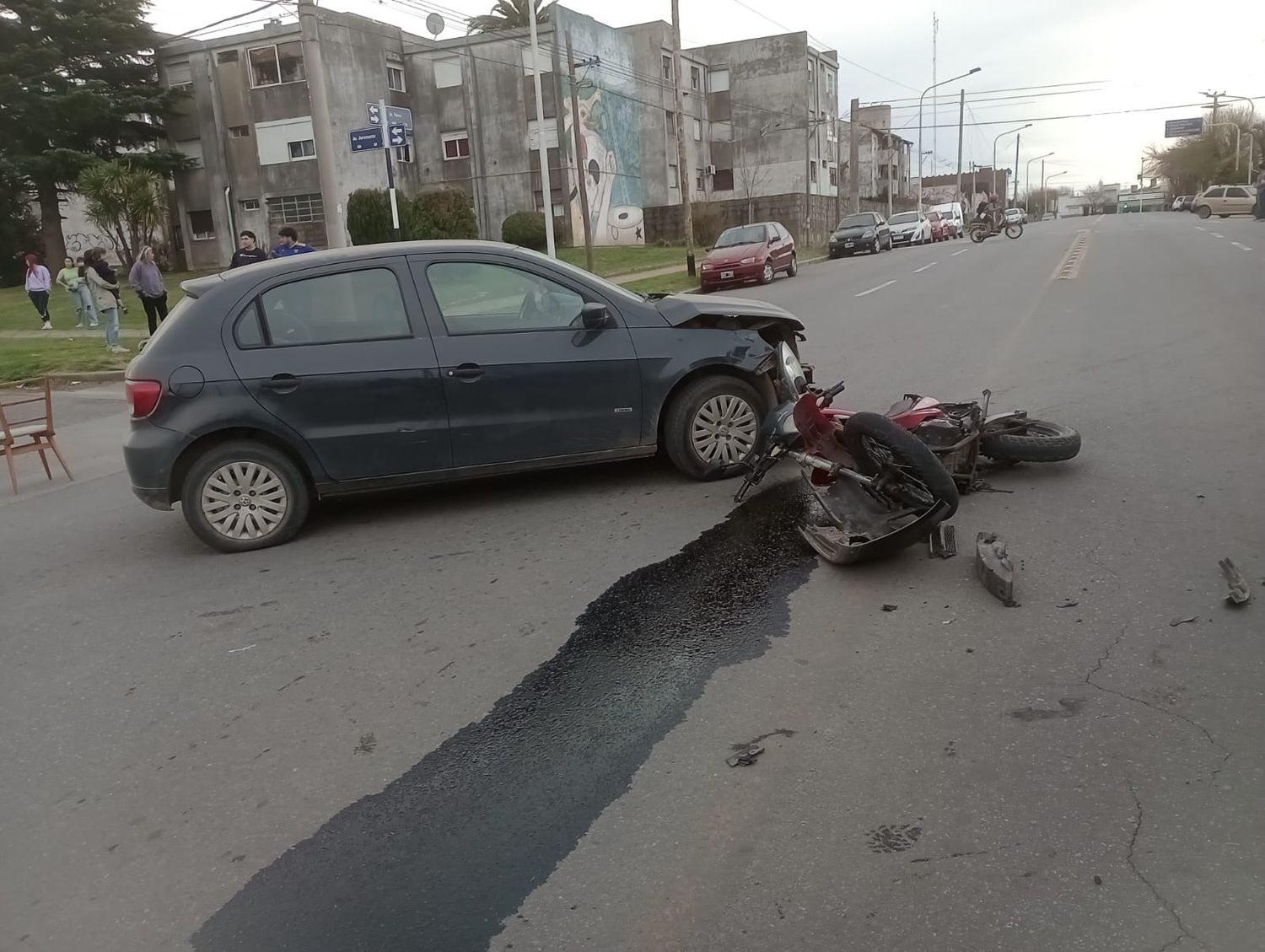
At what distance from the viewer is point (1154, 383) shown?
892 centimetres

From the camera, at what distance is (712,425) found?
22.1ft

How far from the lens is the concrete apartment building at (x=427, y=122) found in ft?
133

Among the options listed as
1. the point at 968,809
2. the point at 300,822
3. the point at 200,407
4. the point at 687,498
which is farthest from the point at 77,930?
the point at 687,498

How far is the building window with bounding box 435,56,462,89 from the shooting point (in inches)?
1711

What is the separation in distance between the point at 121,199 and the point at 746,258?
2236 centimetres

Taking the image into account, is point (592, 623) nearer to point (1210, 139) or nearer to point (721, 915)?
point (721, 915)

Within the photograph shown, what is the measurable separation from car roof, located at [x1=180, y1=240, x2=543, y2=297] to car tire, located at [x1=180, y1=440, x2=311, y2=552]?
1051 mm

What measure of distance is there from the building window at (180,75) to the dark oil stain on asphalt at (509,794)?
4522 centimetres

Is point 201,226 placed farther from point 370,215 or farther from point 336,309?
point 336,309

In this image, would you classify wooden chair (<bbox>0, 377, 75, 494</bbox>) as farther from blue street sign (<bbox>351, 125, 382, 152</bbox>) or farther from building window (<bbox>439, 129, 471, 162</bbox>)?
building window (<bbox>439, 129, 471, 162</bbox>)

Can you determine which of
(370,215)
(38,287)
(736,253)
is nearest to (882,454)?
(736,253)

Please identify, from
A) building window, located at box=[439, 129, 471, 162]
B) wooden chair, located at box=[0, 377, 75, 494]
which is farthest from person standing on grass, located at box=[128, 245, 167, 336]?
building window, located at box=[439, 129, 471, 162]

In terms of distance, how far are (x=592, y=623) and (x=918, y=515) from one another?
176cm

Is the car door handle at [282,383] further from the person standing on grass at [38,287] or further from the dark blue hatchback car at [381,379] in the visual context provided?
the person standing on grass at [38,287]
